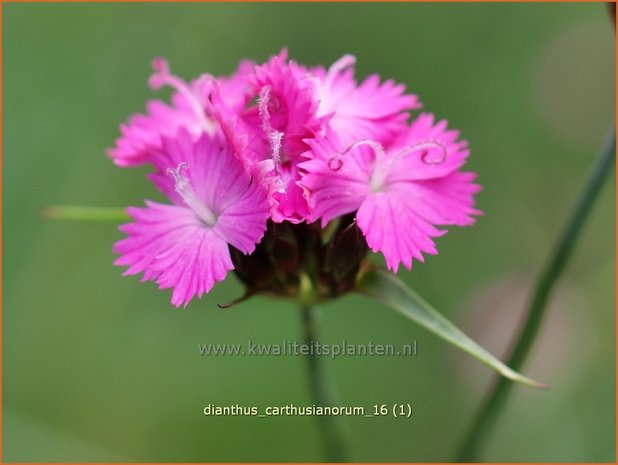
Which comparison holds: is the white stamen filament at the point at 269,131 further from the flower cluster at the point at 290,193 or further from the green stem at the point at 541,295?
the green stem at the point at 541,295

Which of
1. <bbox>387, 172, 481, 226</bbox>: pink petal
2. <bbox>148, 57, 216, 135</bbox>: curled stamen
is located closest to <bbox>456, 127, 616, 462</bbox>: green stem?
<bbox>387, 172, 481, 226</bbox>: pink petal

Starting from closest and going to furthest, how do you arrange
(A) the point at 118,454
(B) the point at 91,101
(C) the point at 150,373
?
(A) the point at 118,454, (C) the point at 150,373, (B) the point at 91,101

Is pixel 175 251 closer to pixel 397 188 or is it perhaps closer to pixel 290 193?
pixel 290 193

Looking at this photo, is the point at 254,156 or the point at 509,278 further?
the point at 509,278

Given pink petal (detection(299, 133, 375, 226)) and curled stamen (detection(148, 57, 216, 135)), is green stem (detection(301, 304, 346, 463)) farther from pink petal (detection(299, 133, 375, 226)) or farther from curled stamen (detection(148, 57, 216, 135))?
curled stamen (detection(148, 57, 216, 135))

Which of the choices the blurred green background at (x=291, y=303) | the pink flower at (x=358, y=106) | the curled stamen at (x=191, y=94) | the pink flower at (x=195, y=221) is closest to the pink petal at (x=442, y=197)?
the pink flower at (x=358, y=106)

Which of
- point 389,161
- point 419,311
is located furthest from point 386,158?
point 419,311

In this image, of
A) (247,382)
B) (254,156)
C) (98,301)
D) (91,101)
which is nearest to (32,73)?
(91,101)

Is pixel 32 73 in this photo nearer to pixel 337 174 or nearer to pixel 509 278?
pixel 509 278
